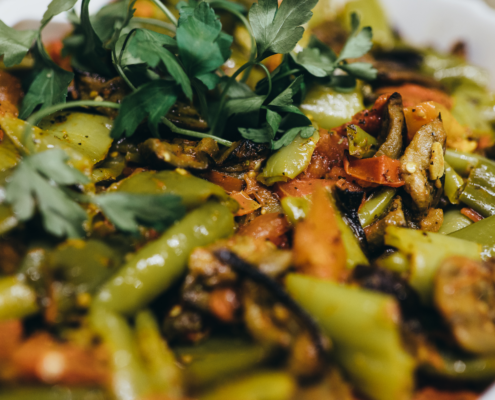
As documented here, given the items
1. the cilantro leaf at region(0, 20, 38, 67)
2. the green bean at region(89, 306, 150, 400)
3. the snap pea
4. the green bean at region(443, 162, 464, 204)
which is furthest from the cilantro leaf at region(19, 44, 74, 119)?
the green bean at region(443, 162, 464, 204)

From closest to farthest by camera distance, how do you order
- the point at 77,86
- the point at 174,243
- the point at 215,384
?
the point at 215,384, the point at 174,243, the point at 77,86

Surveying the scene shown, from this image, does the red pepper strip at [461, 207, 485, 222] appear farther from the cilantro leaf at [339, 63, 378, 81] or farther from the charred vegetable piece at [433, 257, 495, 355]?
the cilantro leaf at [339, 63, 378, 81]

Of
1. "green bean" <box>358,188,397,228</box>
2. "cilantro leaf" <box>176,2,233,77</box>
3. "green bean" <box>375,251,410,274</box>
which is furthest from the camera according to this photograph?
"green bean" <box>358,188,397,228</box>

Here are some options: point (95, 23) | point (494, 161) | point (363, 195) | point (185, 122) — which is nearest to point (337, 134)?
point (363, 195)

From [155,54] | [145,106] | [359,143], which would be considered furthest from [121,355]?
[359,143]

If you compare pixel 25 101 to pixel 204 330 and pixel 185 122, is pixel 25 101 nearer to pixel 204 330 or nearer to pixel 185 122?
pixel 185 122
